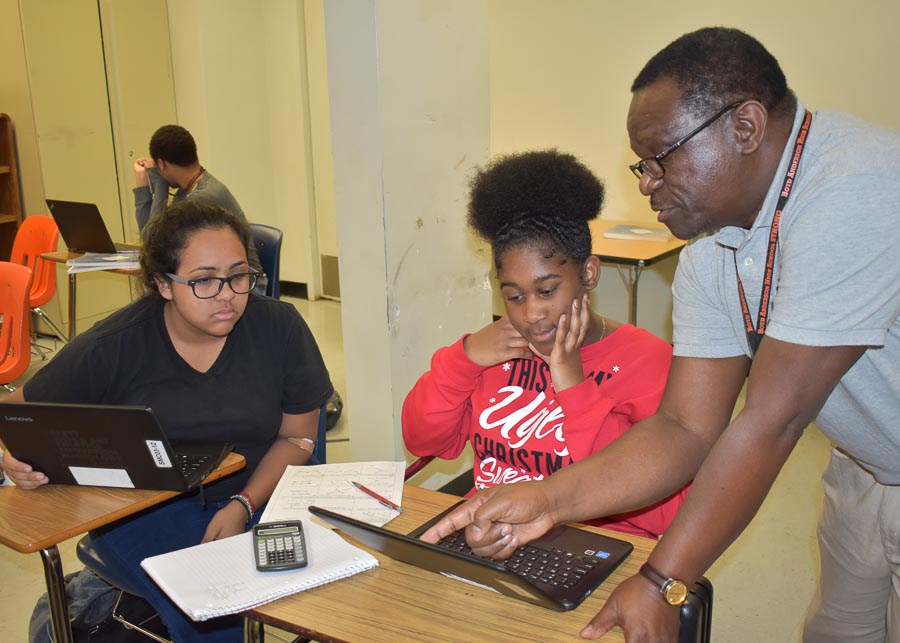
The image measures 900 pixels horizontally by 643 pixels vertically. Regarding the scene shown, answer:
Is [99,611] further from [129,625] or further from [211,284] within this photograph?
[211,284]

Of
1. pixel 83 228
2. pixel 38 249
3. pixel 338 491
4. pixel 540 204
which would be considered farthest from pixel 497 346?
pixel 38 249

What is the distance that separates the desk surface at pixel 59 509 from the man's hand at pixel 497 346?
0.61 m

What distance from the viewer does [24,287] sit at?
Result: 3469mm

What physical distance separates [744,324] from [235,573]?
3.05 feet

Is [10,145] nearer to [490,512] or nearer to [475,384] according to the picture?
[475,384]

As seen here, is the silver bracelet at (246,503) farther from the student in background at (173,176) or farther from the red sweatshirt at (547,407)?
the student in background at (173,176)

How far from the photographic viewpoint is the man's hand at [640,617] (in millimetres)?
1104

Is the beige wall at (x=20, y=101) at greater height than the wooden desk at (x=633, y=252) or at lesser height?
greater

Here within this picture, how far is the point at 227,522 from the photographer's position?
183cm

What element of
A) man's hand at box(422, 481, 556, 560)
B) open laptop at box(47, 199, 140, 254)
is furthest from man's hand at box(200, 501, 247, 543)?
open laptop at box(47, 199, 140, 254)

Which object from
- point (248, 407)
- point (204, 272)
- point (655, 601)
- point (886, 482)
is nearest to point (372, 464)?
point (248, 407)

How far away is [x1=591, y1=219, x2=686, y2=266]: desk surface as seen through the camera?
3783mm

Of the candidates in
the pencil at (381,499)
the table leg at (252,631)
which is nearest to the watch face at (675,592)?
the pencil at (381,499)

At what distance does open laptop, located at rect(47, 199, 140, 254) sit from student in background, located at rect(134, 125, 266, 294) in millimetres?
234
